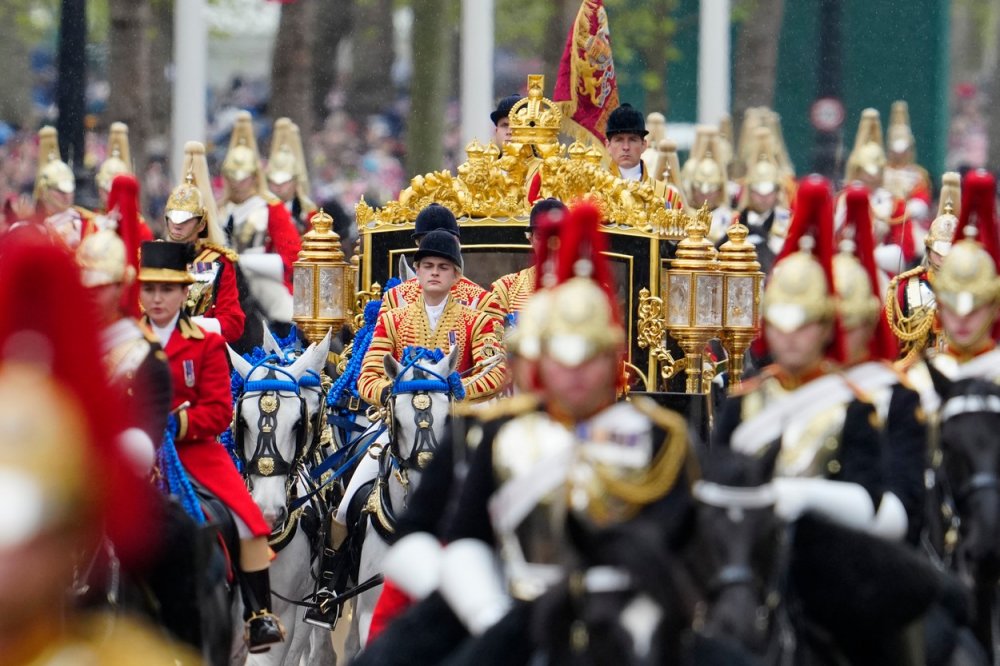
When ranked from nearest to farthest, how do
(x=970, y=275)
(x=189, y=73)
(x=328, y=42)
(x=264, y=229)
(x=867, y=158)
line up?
(x=970, y=275) → (x=264, y=229) → (x=867, y=158) → (x=189, y=73) → (x=328, y=42)

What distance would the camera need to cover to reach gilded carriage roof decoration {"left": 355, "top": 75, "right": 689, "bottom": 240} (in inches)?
532

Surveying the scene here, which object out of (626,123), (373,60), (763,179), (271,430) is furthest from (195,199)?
(373,60)

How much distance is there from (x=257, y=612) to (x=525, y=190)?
4.12 meters

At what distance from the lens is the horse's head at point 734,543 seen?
606 centimetres

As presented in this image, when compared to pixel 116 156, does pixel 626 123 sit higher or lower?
higher

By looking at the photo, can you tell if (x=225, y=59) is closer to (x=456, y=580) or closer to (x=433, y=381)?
(x=433, y=381)

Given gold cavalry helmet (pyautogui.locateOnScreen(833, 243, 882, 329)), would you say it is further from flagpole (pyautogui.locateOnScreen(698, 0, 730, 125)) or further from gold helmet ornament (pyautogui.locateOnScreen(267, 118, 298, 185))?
flagpole (pyautogui.locateOnScreen(698, 0, 730, 125))

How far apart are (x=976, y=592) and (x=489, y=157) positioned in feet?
18.5

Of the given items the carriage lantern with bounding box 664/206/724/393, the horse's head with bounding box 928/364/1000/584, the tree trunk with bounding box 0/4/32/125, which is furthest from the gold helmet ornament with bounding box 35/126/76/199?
the tree trunk with bounding box 0/4/32/125

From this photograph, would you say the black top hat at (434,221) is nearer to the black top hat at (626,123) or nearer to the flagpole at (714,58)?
the black top hat at (626,123)

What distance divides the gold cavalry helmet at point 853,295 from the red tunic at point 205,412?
2.75 meters

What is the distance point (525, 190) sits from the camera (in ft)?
44.7

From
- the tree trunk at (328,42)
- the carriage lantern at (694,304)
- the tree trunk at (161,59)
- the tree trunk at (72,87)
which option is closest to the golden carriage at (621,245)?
the carriage lantern at (694,304)

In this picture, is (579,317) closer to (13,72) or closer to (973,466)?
(973,466)
